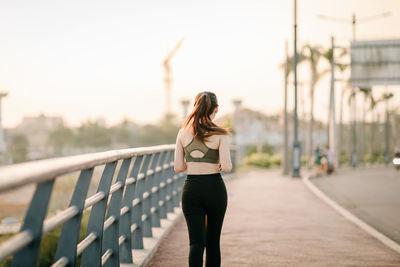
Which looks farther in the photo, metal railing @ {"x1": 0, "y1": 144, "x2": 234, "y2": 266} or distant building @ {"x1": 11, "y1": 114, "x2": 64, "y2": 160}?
distant building @ {"x1": 11, "y1": 114, "x2": 64, "y2": 160}

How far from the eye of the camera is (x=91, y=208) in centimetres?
516

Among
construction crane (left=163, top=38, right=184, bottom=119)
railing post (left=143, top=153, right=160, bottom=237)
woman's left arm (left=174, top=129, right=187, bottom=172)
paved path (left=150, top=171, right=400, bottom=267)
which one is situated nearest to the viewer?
woman's left arm (left=174, top=129, right=187, bottom=172)

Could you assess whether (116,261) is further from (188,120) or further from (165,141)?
(165,141)

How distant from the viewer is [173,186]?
444 inches

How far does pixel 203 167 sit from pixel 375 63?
93.2 feet

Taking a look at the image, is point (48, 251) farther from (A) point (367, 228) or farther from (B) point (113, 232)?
(A) point (367, 228)

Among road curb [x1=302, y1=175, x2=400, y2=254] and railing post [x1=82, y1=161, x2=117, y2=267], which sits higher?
railing post [x1=82, y1=161, x2=117, y2=267]

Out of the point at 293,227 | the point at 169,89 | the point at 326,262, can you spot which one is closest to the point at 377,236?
the point at 293,227

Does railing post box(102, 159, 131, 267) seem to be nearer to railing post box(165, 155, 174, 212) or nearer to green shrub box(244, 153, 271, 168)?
railing post box(165, 155, 174, 212)

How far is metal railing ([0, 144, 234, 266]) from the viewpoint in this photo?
314 cm

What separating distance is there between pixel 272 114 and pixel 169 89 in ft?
159

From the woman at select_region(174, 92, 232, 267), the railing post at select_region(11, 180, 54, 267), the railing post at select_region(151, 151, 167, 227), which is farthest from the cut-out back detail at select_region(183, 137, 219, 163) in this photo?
the railing post at select_region(151, 151, 167, 227)

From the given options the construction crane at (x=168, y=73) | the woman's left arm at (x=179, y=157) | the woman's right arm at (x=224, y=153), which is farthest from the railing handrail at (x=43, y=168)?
the construction crane at (x=168, y=73)

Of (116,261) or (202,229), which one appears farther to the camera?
(116,261)
